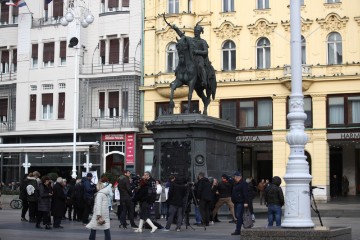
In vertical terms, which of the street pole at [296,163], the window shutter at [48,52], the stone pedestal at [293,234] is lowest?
the stone pedestal at [293,234]

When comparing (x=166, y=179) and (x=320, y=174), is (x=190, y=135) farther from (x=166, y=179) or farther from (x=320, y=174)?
(x=320, y=174)

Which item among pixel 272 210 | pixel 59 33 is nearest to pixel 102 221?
pixel 272 210

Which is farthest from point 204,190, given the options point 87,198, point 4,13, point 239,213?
point 4,13

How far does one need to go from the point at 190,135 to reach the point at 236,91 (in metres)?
24.1

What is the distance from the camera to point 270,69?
48.1 m

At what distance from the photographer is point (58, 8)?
2148 inches

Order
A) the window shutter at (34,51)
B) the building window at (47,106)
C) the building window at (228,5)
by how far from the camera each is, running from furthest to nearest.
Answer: the window shutter at (34,51)
the building window at (47,106)
the building window at (228,5)

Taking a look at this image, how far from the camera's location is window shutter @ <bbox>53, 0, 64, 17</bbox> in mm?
54406

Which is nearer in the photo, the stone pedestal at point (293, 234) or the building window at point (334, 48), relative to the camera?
the stone pedestal at point (293, 234)

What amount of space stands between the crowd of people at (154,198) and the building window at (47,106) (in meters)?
26.9

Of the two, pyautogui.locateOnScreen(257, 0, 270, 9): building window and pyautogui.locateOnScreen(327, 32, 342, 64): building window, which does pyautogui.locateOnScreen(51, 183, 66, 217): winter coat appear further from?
pyautogui.locateOnScreen(257, 0, 270, 9): building window

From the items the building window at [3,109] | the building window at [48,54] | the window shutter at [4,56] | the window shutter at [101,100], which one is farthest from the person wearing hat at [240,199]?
the window shutter at [4,56]

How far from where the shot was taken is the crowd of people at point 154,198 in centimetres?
Result: 1975

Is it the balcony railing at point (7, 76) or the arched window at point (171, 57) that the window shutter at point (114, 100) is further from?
the balcony railing at point (7, 76)
